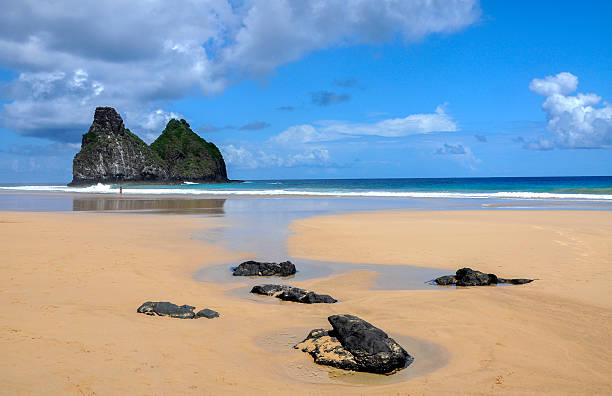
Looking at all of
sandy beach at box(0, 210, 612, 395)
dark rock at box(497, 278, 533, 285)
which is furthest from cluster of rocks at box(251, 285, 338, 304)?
dark rock at box(497, 278, 533, 285)

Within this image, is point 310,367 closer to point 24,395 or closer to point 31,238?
point 24,395

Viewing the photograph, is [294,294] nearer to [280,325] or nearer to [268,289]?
[268,289]

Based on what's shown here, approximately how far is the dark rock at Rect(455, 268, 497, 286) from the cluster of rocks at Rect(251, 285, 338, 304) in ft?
9.51

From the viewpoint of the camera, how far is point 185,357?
495cm

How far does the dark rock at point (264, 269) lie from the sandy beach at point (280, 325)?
0.80 metres

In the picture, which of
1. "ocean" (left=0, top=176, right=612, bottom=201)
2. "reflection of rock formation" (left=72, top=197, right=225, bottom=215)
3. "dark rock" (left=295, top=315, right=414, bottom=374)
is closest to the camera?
"dark rock" (left=295, top=315, right=414, bottom=374)

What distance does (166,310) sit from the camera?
657cm


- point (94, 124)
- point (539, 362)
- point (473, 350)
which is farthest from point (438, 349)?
point (94, 124)

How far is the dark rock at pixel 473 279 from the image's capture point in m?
8.79

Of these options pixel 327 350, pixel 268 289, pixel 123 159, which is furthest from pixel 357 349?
pixel 123 159

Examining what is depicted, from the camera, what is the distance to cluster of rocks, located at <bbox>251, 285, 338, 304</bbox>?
296 inches

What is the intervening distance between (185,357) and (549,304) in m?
5.94

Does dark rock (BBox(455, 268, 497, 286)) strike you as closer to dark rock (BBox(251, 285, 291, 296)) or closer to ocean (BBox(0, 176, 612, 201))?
dark rock (BBox(251, 285, 291, 296))

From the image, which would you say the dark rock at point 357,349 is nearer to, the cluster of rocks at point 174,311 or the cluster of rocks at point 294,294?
the cluster of rocks at point 174,311
